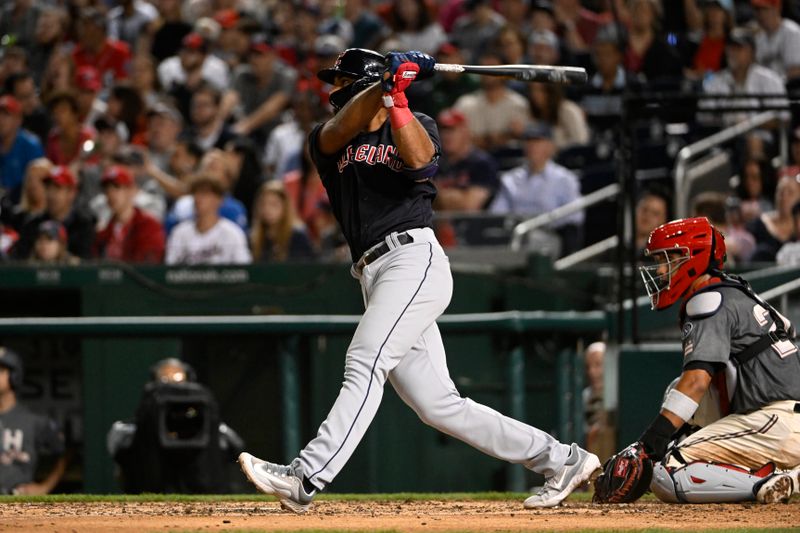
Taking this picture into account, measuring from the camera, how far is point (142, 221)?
11094 millimetres

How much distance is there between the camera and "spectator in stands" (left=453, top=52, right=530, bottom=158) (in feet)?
41.4

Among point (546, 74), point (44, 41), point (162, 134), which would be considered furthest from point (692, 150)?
point (44, 41)

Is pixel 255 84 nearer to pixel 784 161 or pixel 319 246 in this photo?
pixel 319 246

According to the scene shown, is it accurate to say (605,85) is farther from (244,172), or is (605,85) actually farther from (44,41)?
(44,41)

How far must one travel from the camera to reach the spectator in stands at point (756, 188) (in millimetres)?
9961

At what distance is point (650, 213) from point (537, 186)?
1.61m

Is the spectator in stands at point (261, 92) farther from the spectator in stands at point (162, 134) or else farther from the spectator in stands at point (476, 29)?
the spectator in stands at point (476, 29)

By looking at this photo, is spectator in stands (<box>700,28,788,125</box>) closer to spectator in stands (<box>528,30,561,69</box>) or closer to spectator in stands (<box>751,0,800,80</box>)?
spectator in stands (<box>751,0,800,80</box>)

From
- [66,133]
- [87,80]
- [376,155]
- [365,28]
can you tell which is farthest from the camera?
[365,28]

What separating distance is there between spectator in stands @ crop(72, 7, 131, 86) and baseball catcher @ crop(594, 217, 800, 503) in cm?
1006

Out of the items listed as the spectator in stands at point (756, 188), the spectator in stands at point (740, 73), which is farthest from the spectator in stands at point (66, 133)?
the spectator in stands at point (756, 188)

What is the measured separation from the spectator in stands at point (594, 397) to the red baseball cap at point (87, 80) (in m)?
6.48

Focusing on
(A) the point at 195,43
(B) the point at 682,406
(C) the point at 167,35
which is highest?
(C) the point at 167,35

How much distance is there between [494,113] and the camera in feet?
41.9
